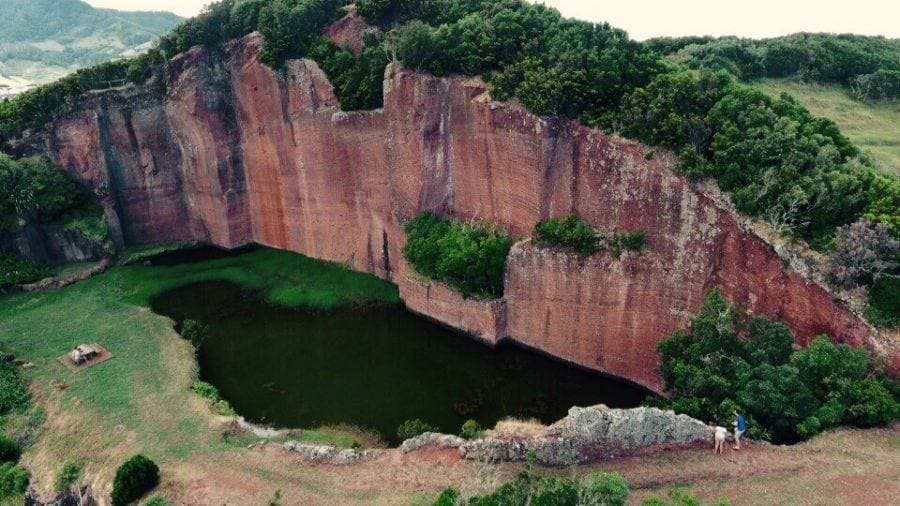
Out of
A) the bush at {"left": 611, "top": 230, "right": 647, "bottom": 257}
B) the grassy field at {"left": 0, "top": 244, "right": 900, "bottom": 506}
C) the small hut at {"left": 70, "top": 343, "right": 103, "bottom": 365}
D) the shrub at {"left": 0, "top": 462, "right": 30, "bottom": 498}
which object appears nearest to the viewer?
the grassy field at {"left": 0, "top": 244, "right": 900, "bottom": 506}

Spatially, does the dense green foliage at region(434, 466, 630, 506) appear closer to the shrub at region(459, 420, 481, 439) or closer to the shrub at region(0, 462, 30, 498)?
the shrub at region(459, 420, 481, 439)

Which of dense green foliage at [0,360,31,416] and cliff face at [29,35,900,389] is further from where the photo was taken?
dense green foliage at [0,360,31,416]

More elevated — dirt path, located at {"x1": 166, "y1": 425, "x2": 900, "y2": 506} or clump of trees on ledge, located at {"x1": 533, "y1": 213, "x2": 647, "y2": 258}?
clump of trees on ledge, located at {"x1": 533, "y1": 213, "x2": 647, "y2": 258}

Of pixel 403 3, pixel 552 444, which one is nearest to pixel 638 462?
pixel 552 444

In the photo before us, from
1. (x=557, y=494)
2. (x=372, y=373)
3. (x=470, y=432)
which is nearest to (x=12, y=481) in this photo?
(x=372, y=373)

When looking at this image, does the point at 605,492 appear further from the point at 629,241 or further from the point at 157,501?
the point at 157,501

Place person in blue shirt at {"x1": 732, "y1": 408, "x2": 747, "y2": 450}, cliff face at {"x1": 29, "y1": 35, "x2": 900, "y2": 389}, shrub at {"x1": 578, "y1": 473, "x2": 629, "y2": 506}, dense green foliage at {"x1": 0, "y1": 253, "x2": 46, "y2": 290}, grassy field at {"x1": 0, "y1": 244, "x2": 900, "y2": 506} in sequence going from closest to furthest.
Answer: shrub at {"x1": 578, "y1": 473, "x2": 629, "y2": 506}, grassy field at {"x1": 0, "y1": 244, "x2": 900, "y2": 506}, person in blue shirt at {"x1": 732, "y1": 408, "x2": 747, "y2": 450}, cliff face at {"x1": 29, "y1": 35, "x2": 900, "y2": 389}, dense green foliage at {"x1": 0, "y1": 253, "x2": 46, "y2": 290}

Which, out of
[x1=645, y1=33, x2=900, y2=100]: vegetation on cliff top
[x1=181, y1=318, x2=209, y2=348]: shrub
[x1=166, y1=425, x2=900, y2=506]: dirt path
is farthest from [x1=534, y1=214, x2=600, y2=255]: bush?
[x1=645, y1=33, x2=900, y2=100]: vegetation on cliff top
